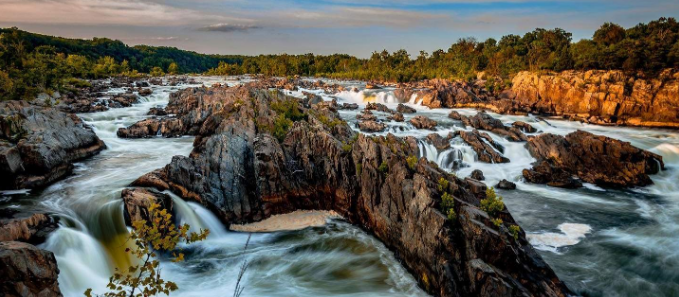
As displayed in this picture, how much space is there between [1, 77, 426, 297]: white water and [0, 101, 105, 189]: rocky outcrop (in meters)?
1.06

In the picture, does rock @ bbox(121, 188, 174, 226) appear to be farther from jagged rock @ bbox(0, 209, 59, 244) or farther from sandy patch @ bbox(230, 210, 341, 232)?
sandy patch @ bbox(230, 210, 341, 232)

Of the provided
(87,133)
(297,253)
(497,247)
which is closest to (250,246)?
(297,253)

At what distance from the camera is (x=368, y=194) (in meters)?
17.9

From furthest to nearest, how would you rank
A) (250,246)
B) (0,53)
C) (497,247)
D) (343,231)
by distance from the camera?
(0,53), (343,231), (250,246), (497,247)

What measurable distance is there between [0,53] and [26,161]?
3715 cm

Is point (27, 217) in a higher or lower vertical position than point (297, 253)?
higher

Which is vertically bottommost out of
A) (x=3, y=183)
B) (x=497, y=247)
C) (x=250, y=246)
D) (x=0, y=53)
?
(x=250, y=246)

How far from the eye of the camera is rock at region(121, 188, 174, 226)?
1547 centimetres

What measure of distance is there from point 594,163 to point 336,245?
68.2 ft

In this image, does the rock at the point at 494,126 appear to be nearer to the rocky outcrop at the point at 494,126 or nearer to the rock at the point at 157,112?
the rocky outcrop at the point at 494,126

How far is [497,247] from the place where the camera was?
39.2 feet

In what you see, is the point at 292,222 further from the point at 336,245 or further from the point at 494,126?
the point at 494,126

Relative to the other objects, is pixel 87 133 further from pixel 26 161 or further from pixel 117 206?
pixel 117 206

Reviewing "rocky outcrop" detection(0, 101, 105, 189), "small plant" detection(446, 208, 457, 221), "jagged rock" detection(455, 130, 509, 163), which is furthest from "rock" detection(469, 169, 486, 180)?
"rocky outcrop" detection(0, 101, 105, 189)
